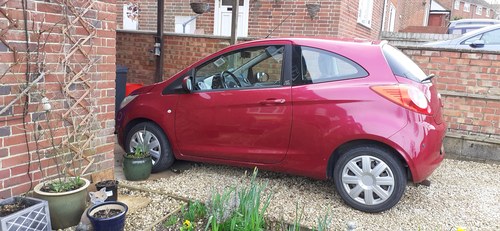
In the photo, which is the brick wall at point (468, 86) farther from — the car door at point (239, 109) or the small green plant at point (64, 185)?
the small green plant at point (64, 185)

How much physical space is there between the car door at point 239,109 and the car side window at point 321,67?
5.9 inches

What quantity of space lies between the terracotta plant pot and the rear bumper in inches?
104

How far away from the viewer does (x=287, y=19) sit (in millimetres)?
9141

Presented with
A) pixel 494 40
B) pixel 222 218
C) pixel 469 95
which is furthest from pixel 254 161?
pixel 494 40

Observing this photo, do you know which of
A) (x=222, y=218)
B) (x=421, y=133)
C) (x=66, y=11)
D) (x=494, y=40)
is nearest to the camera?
(x=222, y=218)

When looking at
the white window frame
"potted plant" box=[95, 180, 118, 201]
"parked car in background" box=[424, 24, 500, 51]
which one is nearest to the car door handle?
"potted plant" box=[95, 180, 118, 201]

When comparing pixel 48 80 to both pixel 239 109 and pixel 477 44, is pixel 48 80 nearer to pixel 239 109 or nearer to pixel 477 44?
pixel 239 109

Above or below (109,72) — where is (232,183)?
below

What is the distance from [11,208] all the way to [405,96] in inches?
125

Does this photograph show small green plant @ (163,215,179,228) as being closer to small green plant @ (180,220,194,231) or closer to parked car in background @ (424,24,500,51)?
small green plant @ (180,220,194,231)

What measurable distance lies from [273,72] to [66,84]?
1962mm

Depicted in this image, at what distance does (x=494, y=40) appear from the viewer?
7.81m

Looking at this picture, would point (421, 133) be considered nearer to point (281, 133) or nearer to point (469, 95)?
point (281, 133)

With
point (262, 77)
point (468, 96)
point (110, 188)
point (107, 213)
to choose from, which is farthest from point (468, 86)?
point (107, 213)
